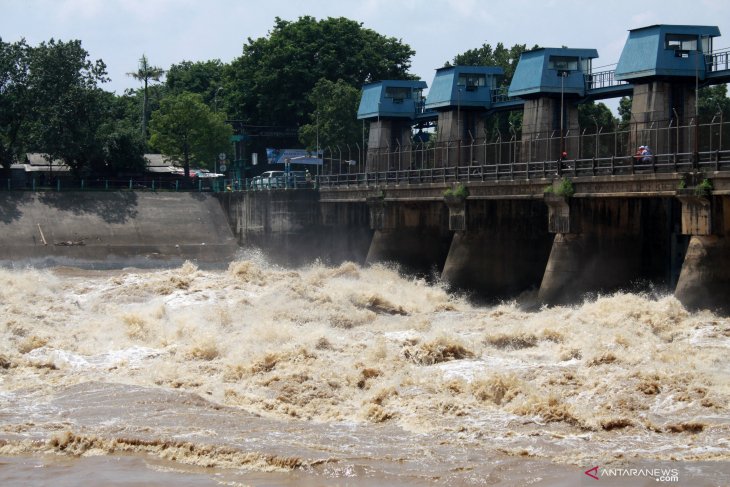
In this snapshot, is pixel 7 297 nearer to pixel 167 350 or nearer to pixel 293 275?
pixel 167 350

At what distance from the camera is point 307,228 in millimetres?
64500

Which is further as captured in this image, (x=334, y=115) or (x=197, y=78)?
(x=197, y=78)

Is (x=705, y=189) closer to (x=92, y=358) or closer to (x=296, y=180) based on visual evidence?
(x=92, y=358)

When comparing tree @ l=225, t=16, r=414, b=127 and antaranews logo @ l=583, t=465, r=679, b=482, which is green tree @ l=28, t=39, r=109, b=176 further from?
antaranews logo @ l=583, t=465, r=679, b=482

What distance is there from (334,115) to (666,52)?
121 feet

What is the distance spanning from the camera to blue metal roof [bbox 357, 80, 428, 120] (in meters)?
67.2

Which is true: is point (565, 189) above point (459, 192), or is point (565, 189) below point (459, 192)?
above

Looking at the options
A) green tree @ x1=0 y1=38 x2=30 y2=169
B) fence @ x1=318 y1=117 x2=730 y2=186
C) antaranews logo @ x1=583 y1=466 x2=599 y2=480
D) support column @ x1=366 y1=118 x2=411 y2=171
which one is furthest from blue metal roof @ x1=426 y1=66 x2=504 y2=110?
antaranews logo @ x1=583 y1=466 x2=599 y2=480

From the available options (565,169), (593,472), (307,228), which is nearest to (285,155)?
(307,228)

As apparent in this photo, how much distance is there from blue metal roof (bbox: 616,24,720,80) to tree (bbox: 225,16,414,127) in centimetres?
4080

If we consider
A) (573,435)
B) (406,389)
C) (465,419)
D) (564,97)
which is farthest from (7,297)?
(564,97)

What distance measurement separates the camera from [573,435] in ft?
70.7

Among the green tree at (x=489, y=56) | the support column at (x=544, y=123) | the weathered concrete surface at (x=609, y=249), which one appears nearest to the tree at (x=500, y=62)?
the green tree at (x=489, y=56)

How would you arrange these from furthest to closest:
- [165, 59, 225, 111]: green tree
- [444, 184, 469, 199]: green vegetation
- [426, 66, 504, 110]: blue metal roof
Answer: [165, 59, 225, 111]: green tree, [426, 66, 504, 110]: blue metal roof, [444, 184, 469, 199]: green vegetation
